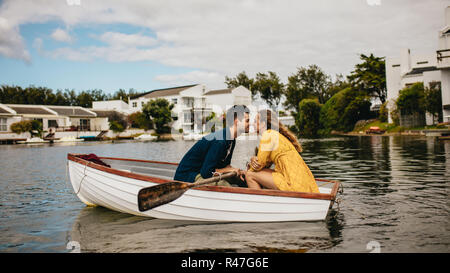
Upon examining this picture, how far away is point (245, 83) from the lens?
3268 inches

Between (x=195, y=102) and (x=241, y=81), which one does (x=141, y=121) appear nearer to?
(x=195, y=102)

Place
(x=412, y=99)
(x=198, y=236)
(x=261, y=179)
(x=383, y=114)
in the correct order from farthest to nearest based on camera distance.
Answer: (x=383, y=114) < (x=412, y=99) < (x=261, y=179) < (x=198, y=236)

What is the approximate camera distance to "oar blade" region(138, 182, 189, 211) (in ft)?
18.3

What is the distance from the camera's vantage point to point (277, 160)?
575cm

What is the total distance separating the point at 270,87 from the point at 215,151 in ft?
244

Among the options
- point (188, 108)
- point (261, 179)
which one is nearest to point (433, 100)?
point (261, 179)

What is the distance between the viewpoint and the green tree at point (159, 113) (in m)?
58.8

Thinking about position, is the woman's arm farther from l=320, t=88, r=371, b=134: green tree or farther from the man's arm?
l=320, t=88, r=371, b=134: green tree

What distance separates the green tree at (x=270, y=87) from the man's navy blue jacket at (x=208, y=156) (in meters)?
73.1

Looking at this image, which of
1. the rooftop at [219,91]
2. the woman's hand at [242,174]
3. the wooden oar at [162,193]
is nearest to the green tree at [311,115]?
the rooftop at [219,91]

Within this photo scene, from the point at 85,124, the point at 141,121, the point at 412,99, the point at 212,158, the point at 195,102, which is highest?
the point at 195,102

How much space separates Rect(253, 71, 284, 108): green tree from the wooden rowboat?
7271 cm

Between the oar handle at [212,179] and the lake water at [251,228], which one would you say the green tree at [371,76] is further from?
the oar handle at [212,179]

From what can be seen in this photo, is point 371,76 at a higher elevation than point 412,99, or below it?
higher
